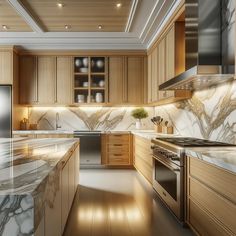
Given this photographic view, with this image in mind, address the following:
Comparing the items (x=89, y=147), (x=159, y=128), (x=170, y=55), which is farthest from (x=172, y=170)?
(x=89, y=147)

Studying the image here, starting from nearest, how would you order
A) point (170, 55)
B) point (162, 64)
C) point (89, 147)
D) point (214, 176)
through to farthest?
point (214, 176)
point (170, 55)
point (162, 64)
point (89, 147)

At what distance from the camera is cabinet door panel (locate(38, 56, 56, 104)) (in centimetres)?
578

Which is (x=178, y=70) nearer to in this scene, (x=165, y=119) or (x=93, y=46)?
(x=165, y=119)

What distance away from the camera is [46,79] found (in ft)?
19.0

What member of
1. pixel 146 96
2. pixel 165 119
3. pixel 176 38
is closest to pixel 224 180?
pixel 176 38

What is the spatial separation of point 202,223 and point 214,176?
1.53 ft

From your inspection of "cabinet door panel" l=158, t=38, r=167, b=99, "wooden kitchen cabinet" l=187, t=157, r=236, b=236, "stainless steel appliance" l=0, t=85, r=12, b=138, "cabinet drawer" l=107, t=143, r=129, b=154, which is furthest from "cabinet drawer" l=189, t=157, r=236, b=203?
"stainless steel appliance" l=0, t=85, r=12, b=138

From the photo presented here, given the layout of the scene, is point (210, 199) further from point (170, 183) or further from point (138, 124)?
point (138, 124)

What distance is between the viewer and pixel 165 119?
17.5ft

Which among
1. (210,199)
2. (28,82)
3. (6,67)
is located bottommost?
(210,199)

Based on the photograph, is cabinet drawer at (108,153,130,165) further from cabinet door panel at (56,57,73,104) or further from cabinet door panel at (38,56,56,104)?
cabinet door panel at (38,56,56,104)

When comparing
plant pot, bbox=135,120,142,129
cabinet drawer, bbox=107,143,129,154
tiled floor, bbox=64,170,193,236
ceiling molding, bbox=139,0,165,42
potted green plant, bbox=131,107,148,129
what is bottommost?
tiled floor, bbox=64,170,193,236

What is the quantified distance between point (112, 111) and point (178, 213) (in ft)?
A: 12.6

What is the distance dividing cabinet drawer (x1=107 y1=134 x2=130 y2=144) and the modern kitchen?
3 cm
